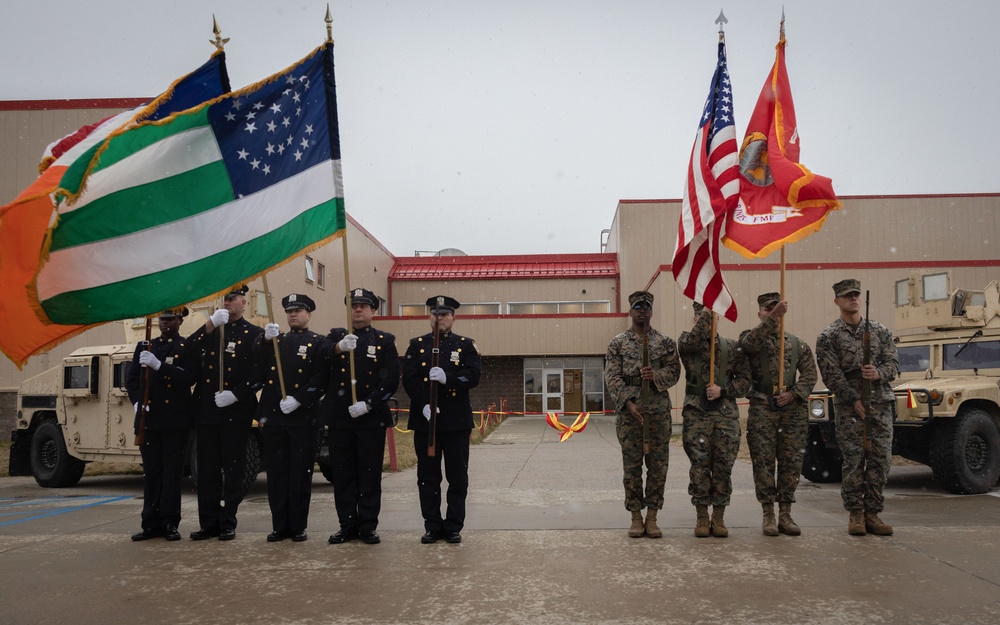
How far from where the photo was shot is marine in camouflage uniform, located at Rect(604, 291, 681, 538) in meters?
5.55

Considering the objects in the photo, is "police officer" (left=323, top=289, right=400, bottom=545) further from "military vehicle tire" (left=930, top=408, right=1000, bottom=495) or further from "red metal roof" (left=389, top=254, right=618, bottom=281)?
"red metal roof" (left=389, top=254, right=618, bottom=281)

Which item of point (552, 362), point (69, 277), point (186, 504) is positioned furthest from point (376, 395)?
point (552, 362)

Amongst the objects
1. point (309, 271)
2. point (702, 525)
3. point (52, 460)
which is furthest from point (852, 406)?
point (309, 271)

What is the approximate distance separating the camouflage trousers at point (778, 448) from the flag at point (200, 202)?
→ 348 cm

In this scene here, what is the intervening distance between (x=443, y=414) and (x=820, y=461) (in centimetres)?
553

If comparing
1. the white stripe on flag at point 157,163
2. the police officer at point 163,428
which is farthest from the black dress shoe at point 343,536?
the white stripe on flag at point 157,163

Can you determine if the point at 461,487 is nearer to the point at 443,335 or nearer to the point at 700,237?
the point at 443,335

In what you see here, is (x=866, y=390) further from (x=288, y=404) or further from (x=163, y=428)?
(x=163, y=428)

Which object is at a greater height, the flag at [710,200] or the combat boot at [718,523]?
the flag at [710,200]

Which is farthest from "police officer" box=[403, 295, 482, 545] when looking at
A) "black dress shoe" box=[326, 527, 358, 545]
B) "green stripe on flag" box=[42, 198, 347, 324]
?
"green stripe on flag" box=[42, 198, 347, 324]

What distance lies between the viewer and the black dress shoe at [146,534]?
18.6ft

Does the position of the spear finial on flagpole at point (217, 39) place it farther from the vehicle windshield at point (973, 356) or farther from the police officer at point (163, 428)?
the vehicle windshield at point (973, 356)

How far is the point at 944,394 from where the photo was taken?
795cm

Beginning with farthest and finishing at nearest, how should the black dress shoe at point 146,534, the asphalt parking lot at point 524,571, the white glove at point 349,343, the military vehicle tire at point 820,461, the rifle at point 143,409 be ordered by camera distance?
the military vehicle tire at point 820,461
the rifle at point 143,409
the black dress shoe at point 146,534
the white glove at point 349,343
the asphalt parking lot at point 524,571
